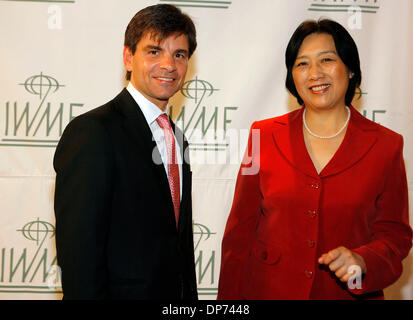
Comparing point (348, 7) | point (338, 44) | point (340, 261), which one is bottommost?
point (340, 261)

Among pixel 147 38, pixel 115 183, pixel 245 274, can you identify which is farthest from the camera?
pixel 245 274

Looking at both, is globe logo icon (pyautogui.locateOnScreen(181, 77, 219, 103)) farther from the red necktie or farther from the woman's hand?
the woman's hand

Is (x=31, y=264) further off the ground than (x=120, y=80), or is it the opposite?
(x=120, y=80)

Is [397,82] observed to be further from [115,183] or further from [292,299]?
[115,183]

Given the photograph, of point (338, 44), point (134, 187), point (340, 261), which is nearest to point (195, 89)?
point (338, 44)

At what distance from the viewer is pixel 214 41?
226 centimetres

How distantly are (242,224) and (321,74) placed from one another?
588 mm

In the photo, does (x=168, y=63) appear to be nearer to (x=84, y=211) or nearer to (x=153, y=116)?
(x=153, y=116)

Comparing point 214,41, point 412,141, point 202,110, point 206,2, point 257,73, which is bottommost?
point 412,141

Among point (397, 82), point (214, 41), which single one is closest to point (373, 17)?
point (397, 82)

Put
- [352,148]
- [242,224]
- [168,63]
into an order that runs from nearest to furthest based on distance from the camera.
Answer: [168,63] < [352,148] < [242,224]

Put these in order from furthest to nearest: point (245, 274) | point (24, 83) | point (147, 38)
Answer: point (24, 83) < point (245, 274) < point (147, 38)

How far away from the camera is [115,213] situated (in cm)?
129
